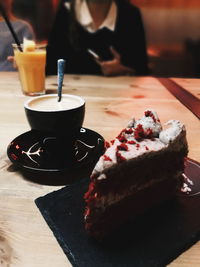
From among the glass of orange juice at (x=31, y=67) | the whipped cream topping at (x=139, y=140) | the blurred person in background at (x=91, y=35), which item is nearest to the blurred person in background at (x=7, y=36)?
the blurred person in background at (x=91, y=35)

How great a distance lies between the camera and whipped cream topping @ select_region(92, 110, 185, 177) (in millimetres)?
628

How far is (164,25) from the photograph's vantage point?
501cm

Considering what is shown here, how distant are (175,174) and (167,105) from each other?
74 cm

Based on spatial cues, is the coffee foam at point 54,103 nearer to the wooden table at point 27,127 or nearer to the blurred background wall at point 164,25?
the wooden table at point 27,127

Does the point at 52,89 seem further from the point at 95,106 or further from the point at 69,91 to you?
the point at 95,106

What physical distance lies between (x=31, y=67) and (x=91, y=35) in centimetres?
139

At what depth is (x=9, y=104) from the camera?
1.45 m

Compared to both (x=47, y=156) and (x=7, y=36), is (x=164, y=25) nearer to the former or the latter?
(x=7, y=36)

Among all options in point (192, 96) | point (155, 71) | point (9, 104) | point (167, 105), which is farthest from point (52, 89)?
point (155, 71)

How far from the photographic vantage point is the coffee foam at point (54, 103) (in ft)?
3.27

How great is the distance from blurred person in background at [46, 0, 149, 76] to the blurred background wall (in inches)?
71.3

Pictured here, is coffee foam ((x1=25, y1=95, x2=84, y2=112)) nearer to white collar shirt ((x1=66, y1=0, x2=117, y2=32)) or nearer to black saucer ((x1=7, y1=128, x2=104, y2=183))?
black saucer ((x1=7, y1=128, x2=104, y2=183))

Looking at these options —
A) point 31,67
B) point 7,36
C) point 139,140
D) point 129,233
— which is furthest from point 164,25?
point 129,233

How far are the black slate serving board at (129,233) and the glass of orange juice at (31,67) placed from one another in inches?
37.8
